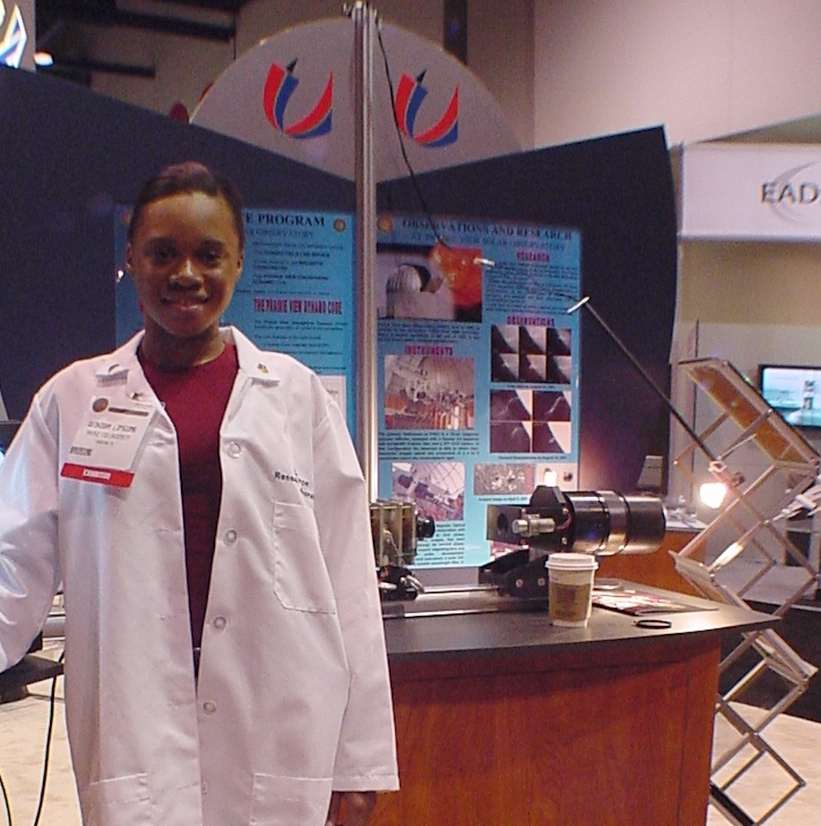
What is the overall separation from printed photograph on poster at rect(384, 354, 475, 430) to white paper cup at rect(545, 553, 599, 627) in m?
1.01

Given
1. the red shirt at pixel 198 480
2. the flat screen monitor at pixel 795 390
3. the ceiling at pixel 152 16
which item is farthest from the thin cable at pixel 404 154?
the ceiling at pixel 152 16

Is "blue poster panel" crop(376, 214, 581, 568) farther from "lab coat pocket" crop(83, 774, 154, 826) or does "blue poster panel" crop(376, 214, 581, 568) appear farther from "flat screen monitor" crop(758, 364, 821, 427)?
"flat screen monitor" crop(758, 364, 821, 427)

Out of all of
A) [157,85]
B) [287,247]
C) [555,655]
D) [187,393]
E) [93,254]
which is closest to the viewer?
[187,393]

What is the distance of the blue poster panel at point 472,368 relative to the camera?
9.67 feet

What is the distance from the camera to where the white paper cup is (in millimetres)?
2006

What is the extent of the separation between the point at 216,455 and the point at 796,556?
8.69 feet

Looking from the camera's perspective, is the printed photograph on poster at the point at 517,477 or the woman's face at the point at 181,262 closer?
the woman's face at the point at 181,262

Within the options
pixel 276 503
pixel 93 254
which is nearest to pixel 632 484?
pixel 93 254

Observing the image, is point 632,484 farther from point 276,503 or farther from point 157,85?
point 157,85

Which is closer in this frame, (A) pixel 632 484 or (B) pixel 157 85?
(A) pixel 632 484

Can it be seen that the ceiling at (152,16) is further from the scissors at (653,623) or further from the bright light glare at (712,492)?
the scissors at (653,623)

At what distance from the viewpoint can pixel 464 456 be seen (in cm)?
305

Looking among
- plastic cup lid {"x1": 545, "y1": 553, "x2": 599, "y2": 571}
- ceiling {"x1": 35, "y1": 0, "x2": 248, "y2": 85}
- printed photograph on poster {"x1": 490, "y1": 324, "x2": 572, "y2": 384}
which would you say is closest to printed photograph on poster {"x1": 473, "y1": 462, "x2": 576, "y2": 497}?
printed photograph on poster {"x1": 490, "y1": 324, "x2": 572, "y2": 384}

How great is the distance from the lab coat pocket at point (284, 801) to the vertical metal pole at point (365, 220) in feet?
4.82
